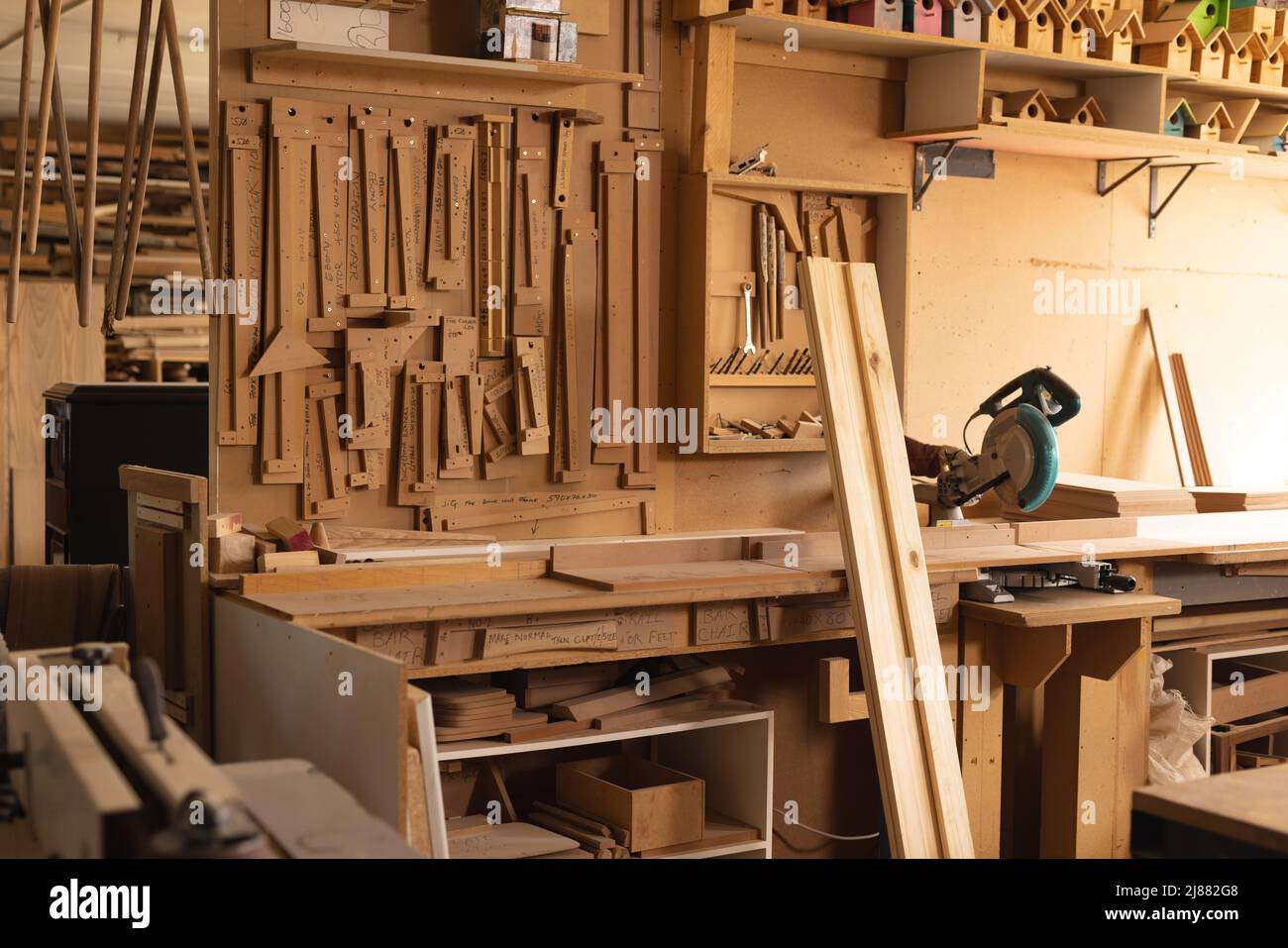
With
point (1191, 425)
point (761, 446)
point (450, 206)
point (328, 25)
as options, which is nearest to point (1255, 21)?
point (1191, 425)

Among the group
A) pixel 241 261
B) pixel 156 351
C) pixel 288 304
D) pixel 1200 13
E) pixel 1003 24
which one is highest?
pixel 1200 13

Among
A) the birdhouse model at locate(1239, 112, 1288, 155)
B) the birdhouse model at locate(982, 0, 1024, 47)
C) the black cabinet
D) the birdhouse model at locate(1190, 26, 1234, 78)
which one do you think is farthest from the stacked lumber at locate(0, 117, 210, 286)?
the birdhouse model at locate(1239, 112, 1288, 155)

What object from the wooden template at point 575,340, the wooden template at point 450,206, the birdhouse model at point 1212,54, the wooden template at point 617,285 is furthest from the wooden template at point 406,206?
the birdhouse model at point 1212,54

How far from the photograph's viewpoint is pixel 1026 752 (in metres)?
4.42

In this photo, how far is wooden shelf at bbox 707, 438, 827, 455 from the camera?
4402 millimetres

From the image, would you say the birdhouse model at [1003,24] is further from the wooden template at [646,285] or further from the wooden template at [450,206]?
the wooden template at [450,206]

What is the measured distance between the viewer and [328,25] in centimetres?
379

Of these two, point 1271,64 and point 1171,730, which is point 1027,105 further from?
point 1171,730

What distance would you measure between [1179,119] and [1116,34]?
471 mm

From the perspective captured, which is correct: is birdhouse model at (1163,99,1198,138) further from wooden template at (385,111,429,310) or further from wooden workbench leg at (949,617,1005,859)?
wooden template at (385,111,429,310)

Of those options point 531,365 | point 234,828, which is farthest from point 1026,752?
point 234,828

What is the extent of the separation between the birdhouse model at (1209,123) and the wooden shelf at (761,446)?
1919mm
